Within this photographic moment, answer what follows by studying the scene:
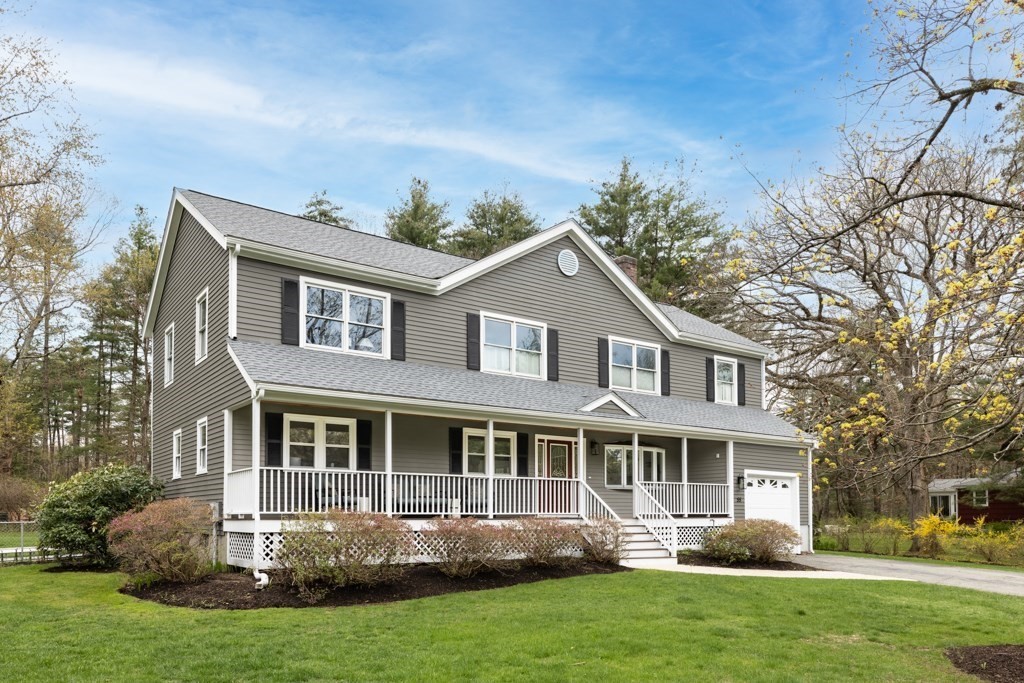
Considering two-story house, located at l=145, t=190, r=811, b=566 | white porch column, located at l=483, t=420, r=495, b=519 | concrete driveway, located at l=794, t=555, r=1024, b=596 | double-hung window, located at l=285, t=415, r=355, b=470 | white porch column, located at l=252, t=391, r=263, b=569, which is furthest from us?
white porch column, located at l=483, t=420, r=495, b=519

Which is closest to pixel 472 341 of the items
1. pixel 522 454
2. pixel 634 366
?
pixel 522 454

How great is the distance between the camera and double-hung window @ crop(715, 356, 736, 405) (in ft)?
84.4

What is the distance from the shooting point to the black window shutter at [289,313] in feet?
55.5

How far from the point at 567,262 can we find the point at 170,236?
10.1m

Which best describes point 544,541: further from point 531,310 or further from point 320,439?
point 531,310

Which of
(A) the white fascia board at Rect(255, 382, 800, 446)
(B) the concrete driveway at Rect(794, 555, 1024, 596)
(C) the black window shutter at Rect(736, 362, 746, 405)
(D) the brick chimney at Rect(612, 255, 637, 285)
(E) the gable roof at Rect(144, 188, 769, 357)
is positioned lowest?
(B) the concrete driveway at Rect(794, 555, 1024, 596)

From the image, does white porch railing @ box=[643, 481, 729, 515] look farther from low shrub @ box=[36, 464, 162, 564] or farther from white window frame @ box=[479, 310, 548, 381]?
low shrub @ box=[36, 464, 162, 564]

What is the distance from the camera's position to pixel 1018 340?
30.1 feet

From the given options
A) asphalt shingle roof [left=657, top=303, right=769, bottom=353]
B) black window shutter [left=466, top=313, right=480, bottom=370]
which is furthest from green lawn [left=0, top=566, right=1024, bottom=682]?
asphalt shingle roof [left=657, top=303, right=769, bottom=353]

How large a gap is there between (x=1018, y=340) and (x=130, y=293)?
40.1 m

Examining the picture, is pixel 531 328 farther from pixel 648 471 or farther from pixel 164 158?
pixel 164 158

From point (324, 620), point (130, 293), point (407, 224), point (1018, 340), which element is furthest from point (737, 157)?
point (130, 293)

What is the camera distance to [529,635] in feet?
33.8

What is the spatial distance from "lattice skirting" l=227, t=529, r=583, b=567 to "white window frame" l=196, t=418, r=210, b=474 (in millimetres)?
2489
